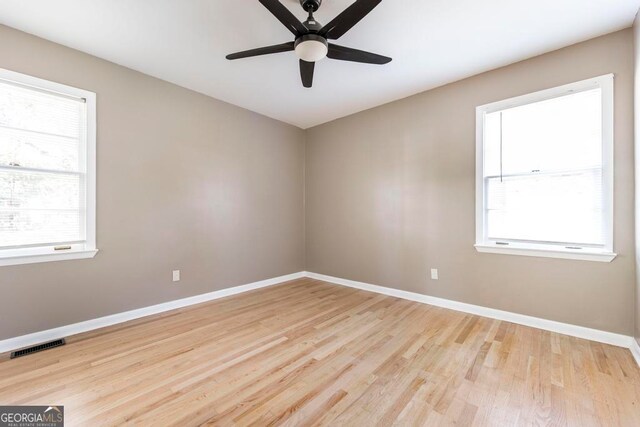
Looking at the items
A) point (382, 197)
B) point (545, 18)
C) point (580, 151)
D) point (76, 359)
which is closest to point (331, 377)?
point (76, 359)

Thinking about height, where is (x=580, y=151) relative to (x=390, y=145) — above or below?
below

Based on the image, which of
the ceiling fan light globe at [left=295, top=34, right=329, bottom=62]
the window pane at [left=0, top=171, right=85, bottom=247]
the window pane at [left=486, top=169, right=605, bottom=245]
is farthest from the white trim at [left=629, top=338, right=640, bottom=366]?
the window pane at [left=0, top=171, right=85, bottom=247]

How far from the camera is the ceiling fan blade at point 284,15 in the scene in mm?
1522

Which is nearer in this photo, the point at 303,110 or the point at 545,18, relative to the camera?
the point at 545,18

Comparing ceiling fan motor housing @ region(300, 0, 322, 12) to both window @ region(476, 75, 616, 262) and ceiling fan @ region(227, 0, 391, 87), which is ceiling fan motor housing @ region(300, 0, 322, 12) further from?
window @ region(476, 75, 616, 262)

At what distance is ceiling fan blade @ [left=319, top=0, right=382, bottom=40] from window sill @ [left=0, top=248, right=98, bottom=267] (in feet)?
9.37

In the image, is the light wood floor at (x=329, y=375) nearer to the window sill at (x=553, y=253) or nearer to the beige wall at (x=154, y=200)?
the beige wall at (x=154, y=200)

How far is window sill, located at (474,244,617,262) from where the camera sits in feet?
7.49

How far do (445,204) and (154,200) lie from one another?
339 centimetres

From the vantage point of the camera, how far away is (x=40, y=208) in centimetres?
238

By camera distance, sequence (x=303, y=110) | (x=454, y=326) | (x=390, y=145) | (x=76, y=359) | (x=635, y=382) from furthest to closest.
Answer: (x=303, y=110)
(x=390, y=145)
(x=454, y=326)
(x=76, y=359)
(x=635, y=382)

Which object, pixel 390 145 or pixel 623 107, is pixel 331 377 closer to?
pixel 390 145

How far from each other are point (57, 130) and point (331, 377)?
3.22 m

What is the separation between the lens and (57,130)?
8.07ft
